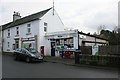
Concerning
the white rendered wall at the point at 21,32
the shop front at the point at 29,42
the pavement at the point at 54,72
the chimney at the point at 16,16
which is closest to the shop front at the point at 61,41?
the shop front at the point at 29,42

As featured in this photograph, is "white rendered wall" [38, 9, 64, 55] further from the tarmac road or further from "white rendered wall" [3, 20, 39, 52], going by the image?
the tarmac road

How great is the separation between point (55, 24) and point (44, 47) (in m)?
4.93

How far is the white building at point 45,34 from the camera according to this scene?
2253 centimetres

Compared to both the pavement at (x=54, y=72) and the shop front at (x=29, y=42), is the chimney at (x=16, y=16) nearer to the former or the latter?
the shop front at (x=29, y=42)

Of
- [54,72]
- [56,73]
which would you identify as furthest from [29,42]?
[56,73]

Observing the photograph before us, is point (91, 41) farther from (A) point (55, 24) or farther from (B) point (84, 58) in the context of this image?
(B) point (84, 58)

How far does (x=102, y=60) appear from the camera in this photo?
15.1 meters

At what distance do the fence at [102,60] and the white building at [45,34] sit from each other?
5.26m

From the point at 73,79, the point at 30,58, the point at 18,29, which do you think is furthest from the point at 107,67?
the point at 18,29

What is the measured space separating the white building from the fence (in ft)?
17.3

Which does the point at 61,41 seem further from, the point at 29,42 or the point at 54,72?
the point at 54,72

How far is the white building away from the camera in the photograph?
2253cm

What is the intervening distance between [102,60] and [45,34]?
42.9ft

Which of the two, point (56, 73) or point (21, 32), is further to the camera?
point (21, 32)
